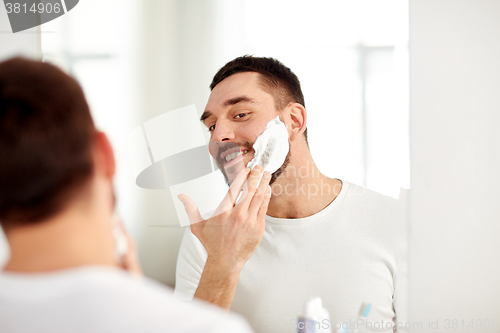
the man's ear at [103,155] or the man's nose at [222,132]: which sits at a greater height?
the man's ear at [103,155]

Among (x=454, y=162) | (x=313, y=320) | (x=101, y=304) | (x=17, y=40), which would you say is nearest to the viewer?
(x=101, y=304)

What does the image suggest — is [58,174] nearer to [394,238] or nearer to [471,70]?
[394,238]

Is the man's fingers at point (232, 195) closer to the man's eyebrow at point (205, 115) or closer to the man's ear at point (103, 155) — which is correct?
the man's eyebrow at point (205, 115)

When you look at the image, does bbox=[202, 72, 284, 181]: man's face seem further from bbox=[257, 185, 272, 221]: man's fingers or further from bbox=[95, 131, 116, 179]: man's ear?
bbox=[95, 131, 116, 179]: man's ear

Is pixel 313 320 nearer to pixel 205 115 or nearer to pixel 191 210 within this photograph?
pixel 191 210

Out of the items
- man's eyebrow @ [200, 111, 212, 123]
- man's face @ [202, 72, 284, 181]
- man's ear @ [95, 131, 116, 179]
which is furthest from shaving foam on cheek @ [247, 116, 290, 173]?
man's ear @ [95, 131, 116, 179]

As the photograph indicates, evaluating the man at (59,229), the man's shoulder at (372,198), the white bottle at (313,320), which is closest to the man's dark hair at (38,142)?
the man at (59,229)

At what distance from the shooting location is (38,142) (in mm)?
317

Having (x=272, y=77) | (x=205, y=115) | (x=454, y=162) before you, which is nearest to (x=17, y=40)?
(x=205, y=115)

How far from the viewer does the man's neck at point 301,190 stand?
→ 748mm

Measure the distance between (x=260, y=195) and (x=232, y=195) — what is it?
0.19ft

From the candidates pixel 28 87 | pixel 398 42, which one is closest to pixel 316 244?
pixel 398 42

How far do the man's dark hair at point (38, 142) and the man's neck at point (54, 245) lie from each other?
0.01 meters

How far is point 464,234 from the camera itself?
0.69 metres
